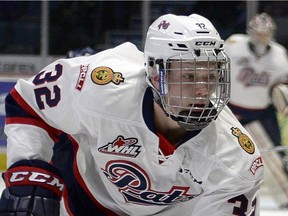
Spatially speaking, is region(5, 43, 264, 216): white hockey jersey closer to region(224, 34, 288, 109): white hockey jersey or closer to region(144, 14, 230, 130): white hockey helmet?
region(144, 14, 230, 130): white hockey helmet

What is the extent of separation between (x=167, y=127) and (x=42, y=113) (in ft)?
1.05

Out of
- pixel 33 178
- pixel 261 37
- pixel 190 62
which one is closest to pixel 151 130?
pixel 190 62

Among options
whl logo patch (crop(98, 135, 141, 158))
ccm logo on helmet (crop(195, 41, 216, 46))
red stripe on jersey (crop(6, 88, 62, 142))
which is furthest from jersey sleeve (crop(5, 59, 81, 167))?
ccm logo on helmet (crop(195, 41, 216, 46))

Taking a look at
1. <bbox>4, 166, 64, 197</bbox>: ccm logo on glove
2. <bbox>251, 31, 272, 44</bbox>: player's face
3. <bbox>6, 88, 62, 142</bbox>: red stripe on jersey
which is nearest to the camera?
<bbox>4, 166, 64, 197</bbox>: ccm logo on glove

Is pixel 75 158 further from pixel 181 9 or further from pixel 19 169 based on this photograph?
pixel 181 9

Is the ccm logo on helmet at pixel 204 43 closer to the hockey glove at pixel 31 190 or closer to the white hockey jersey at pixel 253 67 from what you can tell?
the hockey glove at pixel 31 190

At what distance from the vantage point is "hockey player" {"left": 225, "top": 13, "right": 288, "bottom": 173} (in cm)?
524

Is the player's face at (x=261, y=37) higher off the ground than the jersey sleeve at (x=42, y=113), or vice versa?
the jersey sleeve at (x=42, y=113)

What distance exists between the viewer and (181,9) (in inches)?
262

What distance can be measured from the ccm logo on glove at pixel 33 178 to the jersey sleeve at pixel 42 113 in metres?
0.04

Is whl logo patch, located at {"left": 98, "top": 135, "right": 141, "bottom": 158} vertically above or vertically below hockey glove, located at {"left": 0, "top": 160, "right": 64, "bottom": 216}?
above

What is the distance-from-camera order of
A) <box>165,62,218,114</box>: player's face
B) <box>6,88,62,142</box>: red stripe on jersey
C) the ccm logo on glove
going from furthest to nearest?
1. <box>6,88,62,142</box>: red stripe on jersey
2. the ccm logo on glove
3. <box>165,62,218,114</box>: player's face

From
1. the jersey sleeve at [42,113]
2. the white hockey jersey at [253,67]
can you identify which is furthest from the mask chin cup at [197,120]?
the white hockey jersey at [253,67]

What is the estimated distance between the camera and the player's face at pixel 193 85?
219cm
